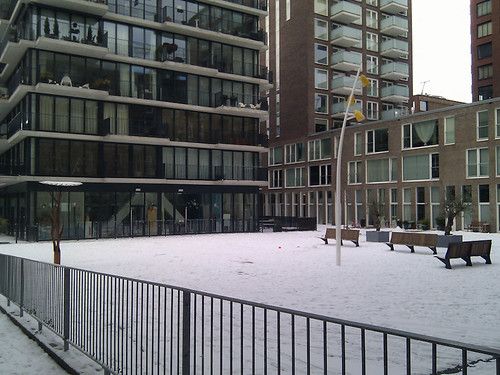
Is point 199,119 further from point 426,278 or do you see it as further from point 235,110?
point 426,278

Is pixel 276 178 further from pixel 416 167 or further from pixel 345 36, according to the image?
pixel 416 167

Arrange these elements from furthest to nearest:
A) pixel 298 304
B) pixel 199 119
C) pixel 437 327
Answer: pixel 199 119 < pixel 298 304 < pixel 437 327

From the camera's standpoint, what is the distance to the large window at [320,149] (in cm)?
5294

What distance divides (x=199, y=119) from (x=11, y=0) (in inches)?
672

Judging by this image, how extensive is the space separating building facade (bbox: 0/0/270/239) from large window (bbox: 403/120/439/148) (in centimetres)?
1309

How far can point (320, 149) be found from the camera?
5403 centimetres

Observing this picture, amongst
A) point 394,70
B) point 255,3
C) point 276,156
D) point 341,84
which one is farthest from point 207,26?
point 394,70

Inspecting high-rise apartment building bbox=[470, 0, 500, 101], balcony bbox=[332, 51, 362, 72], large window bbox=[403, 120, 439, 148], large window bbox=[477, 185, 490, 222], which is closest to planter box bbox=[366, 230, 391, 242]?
large window bbox=[477, 185, 490, 222]

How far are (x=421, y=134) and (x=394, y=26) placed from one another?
2250 centimetres

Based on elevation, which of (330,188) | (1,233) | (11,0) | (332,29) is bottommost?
(1,233)

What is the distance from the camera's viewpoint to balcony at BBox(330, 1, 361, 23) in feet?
187

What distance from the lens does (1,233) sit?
38.2m

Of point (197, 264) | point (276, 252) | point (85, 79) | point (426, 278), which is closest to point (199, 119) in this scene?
point (85, 79)

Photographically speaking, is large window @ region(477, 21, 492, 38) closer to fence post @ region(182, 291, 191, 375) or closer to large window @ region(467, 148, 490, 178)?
large window @ region(467, 148, 490, 178)
